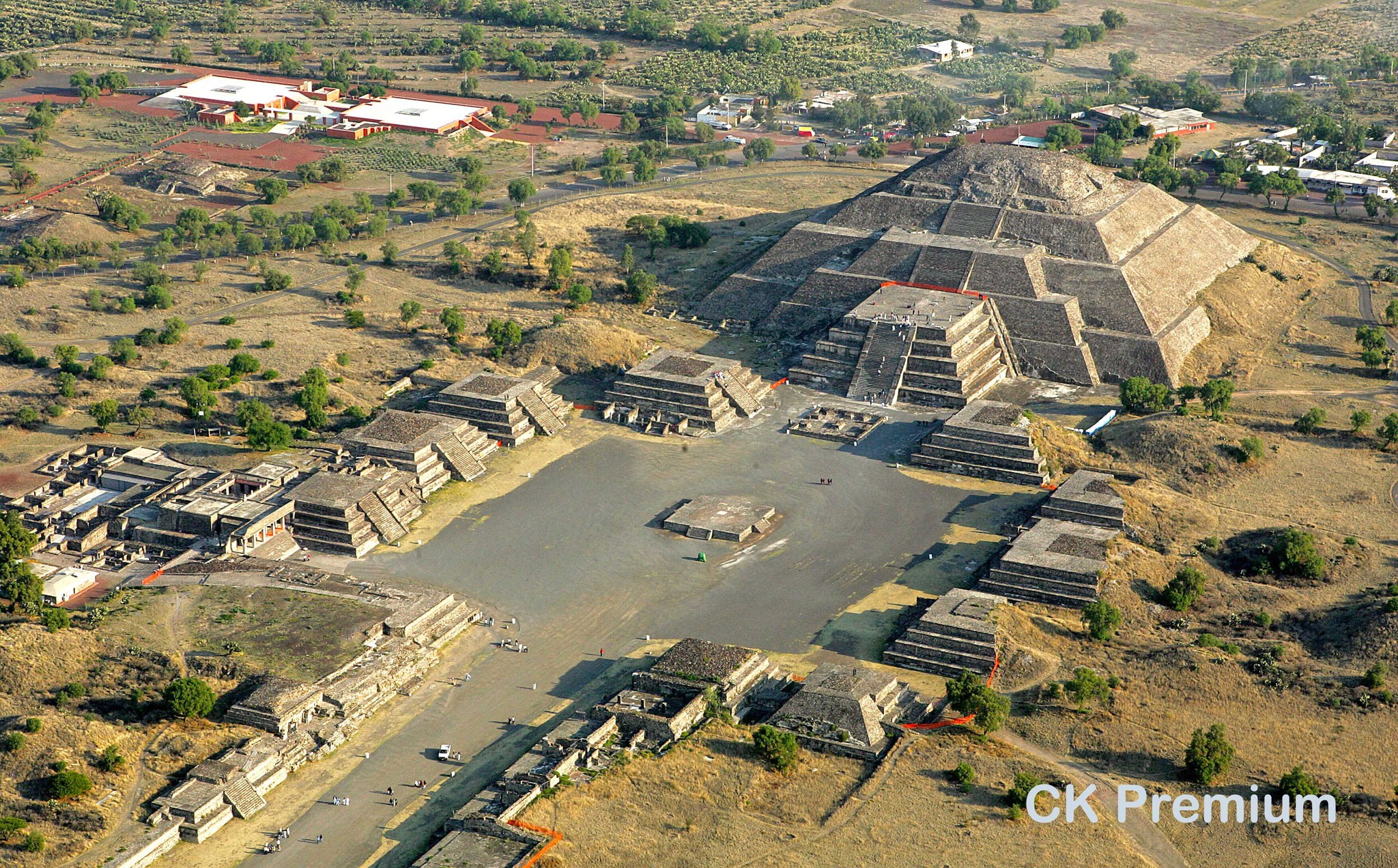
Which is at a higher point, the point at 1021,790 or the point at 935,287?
the point at 935,287

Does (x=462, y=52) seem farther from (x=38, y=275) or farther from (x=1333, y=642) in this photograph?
(x=1333, y=642)

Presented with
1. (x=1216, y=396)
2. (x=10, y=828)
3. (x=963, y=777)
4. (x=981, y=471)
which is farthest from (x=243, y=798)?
(x=1216, y=396)

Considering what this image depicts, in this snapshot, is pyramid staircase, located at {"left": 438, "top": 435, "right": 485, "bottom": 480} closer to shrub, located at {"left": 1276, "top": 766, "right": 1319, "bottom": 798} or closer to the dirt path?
the dirt path

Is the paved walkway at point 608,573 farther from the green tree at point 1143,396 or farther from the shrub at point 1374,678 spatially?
the shrub at point 1374,678

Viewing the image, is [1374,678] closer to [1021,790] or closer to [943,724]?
[1021,790]

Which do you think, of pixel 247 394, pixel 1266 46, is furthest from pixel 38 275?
pixel 1266 46

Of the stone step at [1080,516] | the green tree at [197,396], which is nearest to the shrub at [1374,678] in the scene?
the stone step at [1080,516]
